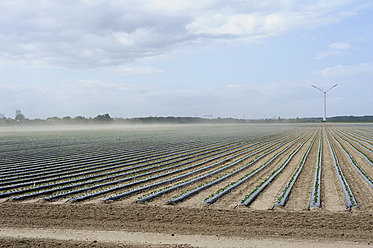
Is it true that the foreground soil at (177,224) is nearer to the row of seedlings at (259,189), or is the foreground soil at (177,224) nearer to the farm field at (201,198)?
the farm field at (201,198)

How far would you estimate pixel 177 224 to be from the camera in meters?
7.61

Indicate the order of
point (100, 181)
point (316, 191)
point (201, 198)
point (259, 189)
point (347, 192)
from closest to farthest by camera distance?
1. point (201, 198)
2. point (347, 192)
3. point (316, 191)
4. point (259, 189)
5. point (100, 181)

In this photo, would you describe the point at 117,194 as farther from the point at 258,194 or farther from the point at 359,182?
the point at 359,182

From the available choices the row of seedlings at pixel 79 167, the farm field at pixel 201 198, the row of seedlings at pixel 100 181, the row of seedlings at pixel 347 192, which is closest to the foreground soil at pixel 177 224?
the farm field at pixel 201 198

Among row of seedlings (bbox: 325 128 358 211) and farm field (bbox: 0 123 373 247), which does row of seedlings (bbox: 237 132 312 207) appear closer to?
farm field (bbox: 0 123 373 247)

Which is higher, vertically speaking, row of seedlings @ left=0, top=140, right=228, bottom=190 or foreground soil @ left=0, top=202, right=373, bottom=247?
row of seedlings @ left=0, top=140, right=228, bottom=190

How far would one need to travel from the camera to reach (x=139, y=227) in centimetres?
750

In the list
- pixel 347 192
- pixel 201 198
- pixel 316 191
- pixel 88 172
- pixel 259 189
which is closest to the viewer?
pixel 201 198

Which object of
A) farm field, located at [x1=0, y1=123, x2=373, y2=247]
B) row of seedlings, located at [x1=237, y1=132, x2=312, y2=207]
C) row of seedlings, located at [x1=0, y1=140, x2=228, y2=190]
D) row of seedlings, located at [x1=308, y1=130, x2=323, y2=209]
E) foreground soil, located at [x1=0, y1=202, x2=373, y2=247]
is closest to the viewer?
foreground soil, located at [x1=0, y1=202, x2=373, y2=247]

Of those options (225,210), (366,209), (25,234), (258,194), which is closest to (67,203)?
(25,234)

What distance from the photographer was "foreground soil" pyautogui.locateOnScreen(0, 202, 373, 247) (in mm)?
6691

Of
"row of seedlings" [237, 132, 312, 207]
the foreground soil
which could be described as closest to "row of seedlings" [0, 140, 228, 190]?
the foreground soil

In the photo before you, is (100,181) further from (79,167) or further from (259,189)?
(259,189)

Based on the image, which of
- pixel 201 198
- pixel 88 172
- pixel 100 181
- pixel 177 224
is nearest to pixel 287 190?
pixel 201 198
